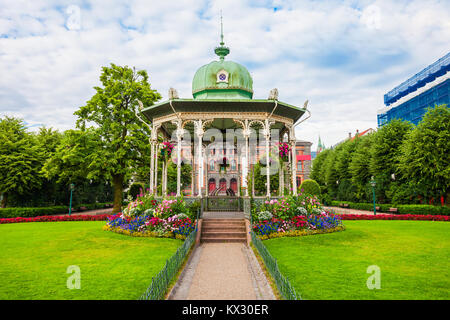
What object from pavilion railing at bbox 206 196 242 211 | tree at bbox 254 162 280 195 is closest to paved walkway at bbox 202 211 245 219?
pavilion railing at bbox 206 196 242 211

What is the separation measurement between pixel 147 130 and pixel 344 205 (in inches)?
1118

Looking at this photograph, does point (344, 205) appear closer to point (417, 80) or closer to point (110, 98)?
point (110, 98)

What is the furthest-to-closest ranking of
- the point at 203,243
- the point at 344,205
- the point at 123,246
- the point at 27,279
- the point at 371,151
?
the point at 344,205, the point at 371,151, the point at 203,243, the point at 123,246, the point at 27,279

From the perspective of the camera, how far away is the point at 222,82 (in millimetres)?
16812

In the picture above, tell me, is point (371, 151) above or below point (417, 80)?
below

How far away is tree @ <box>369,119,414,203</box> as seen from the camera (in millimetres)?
29750

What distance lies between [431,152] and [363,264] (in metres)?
21.0

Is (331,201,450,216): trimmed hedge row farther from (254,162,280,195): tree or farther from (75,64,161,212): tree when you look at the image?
(75,64,161,212): tree

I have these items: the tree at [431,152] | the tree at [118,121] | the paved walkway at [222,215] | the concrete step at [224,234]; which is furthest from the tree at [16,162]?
the tree at [431,152]

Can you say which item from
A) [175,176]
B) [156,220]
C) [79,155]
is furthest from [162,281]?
[175,176]

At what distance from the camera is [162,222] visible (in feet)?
40.1

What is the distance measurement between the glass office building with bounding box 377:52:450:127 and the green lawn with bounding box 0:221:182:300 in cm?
4555
